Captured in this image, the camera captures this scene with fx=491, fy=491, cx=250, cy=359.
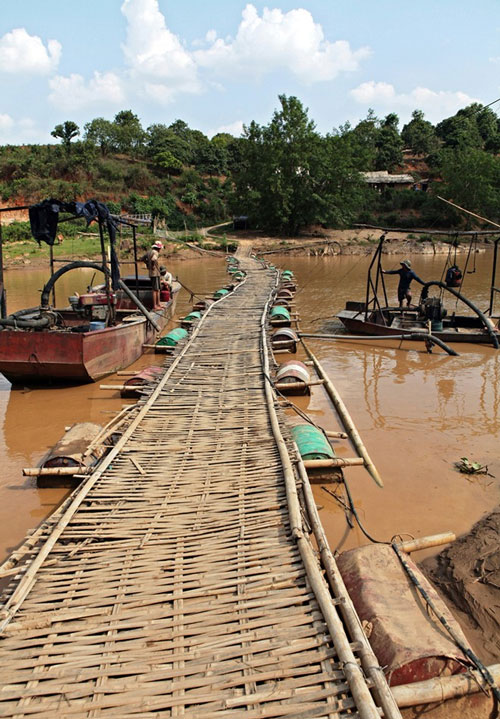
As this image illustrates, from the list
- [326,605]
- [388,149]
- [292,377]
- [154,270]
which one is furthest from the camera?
[388,149]

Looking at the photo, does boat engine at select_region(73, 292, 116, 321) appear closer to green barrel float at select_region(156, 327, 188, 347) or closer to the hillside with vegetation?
green barrel float at select_region(156, 327, 188, 347)

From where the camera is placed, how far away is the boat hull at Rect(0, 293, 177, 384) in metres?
8.26

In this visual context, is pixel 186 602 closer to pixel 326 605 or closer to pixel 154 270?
pixel 326 605

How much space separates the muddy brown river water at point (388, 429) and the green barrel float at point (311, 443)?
1.57 ft

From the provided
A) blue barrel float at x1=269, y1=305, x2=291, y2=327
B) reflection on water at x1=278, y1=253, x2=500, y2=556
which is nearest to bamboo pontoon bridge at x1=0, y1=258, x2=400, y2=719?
reflection on water at x1=278, y1=253, x2=500, y2=556

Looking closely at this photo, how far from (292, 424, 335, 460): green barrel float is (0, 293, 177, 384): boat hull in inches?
173

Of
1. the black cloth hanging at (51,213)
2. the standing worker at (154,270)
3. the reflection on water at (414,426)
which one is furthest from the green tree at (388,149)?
the black cloth hanging at (51,213)

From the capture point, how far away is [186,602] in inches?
120

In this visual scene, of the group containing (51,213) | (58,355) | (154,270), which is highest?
(51,213)

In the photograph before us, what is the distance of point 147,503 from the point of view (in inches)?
164

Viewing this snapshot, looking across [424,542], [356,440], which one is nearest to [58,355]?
[356,440]

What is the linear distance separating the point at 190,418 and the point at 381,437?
9.21 feet

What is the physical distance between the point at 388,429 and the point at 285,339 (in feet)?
12.7

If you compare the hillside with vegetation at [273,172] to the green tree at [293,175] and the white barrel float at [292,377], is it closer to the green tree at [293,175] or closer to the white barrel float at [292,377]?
the green tree at [293,175]
